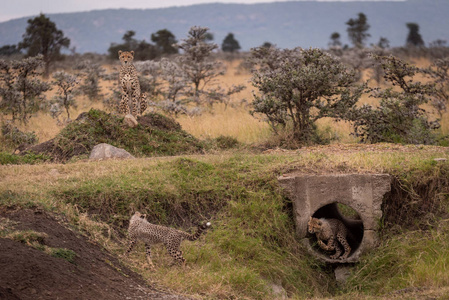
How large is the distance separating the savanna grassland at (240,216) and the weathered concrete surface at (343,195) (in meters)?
0.15

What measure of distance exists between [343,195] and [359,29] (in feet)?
113

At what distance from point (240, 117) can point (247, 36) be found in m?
147

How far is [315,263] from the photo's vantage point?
25.1 ft

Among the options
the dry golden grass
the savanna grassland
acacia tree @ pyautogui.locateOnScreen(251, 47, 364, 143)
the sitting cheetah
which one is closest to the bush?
the dry golden grass

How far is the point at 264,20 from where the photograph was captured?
172m

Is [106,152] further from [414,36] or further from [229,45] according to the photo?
[229,45]

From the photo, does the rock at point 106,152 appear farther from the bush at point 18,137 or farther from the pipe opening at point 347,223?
the pipe opening at point 347,223

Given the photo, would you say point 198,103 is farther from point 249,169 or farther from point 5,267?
point 5,267

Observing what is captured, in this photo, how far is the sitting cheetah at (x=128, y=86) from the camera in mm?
11500

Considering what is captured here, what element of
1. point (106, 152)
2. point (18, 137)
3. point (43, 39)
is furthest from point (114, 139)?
point (43, 39)

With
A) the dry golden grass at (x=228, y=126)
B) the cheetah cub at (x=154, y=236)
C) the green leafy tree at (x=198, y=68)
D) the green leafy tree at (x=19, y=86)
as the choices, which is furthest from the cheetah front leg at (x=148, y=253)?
the green leafy tree at (x=198, y=68)

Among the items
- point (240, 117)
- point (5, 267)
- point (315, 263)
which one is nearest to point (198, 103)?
point (240, 117)

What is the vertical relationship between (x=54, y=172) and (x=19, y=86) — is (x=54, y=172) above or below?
below

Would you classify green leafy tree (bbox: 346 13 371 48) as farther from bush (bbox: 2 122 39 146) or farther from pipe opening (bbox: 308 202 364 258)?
pipe opening (bbox: 308 202 364 258)
